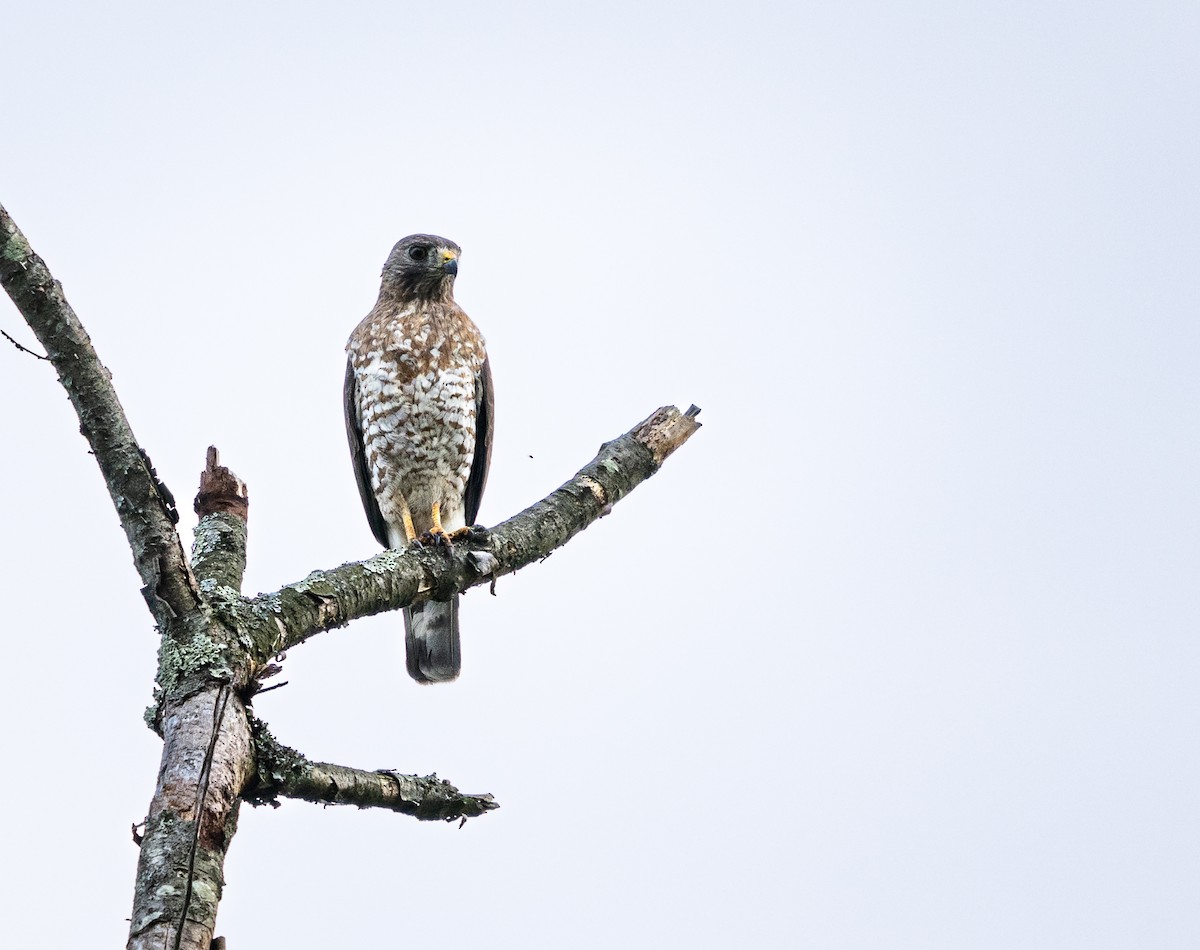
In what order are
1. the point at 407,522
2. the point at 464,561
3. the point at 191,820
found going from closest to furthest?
the point at 191,820 < the point at 464,561 < the point at 407,522

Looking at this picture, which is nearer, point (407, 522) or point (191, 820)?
point (191, 820)

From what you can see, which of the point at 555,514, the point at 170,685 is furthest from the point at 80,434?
the point at 555,514

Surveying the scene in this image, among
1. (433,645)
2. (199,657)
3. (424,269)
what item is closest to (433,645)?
(433,645)

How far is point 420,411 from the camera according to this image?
24.7ft

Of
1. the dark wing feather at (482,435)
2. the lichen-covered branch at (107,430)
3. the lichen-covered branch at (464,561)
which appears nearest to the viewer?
the lichen-covered branch at (107,430)

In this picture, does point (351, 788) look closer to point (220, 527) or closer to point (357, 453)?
point (220, 527)

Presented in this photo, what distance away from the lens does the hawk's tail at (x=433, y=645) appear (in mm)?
7062

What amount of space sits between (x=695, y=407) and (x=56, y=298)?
2.98 metres

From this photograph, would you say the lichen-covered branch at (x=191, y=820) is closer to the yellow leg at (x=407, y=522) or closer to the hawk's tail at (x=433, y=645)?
the hawk's tail at (x=433, y=645)

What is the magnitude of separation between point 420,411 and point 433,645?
1.39 meters

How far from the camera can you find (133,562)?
3631mm

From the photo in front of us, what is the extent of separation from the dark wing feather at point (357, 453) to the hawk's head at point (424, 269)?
0.62m

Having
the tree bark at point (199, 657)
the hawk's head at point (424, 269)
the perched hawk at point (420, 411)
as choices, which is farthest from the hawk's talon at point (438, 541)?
the hawk's head at point (424, 269)

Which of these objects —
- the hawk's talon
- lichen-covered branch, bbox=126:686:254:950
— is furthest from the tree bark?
the hawk's talon
